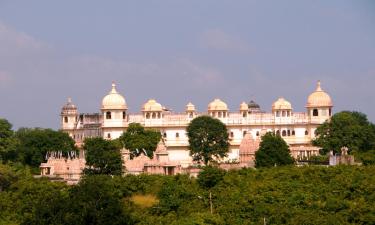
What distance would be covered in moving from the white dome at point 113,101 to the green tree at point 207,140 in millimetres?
7162

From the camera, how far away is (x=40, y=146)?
86250 millimetres

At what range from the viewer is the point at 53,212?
5334 centimetres

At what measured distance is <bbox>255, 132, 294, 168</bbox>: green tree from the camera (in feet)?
236

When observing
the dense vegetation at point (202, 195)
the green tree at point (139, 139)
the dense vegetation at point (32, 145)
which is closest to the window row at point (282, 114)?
the green tree at point (139, 139)

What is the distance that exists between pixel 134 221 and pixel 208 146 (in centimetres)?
3482

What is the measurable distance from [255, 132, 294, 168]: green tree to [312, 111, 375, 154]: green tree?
11.8m

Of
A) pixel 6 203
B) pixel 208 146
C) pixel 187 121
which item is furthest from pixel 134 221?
pixel 187 121

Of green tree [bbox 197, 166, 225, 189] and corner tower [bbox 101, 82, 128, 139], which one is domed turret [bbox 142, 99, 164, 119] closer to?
corner tower [bbox 101, 82, 128, 139]

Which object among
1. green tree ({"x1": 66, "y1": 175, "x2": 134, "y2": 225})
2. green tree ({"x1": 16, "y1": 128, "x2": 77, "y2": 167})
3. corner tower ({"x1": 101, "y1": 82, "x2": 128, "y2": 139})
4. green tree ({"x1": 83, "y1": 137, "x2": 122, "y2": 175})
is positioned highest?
corner tower ({"x1": 101, "y1": 82, "x2": 128, "y2": 139})

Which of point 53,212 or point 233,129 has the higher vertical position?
point 233,129

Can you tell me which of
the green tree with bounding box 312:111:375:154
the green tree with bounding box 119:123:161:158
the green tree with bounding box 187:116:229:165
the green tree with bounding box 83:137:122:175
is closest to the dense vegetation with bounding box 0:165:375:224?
the green tree with bounding box 83:137:122:175

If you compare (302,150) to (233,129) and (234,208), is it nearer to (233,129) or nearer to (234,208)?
(233,129)

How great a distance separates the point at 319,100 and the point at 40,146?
2051 cm

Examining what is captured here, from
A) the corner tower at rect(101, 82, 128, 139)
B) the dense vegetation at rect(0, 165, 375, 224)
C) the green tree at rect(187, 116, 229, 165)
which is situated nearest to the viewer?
the dense vegetation at rect(0, 165, 375, 224)
